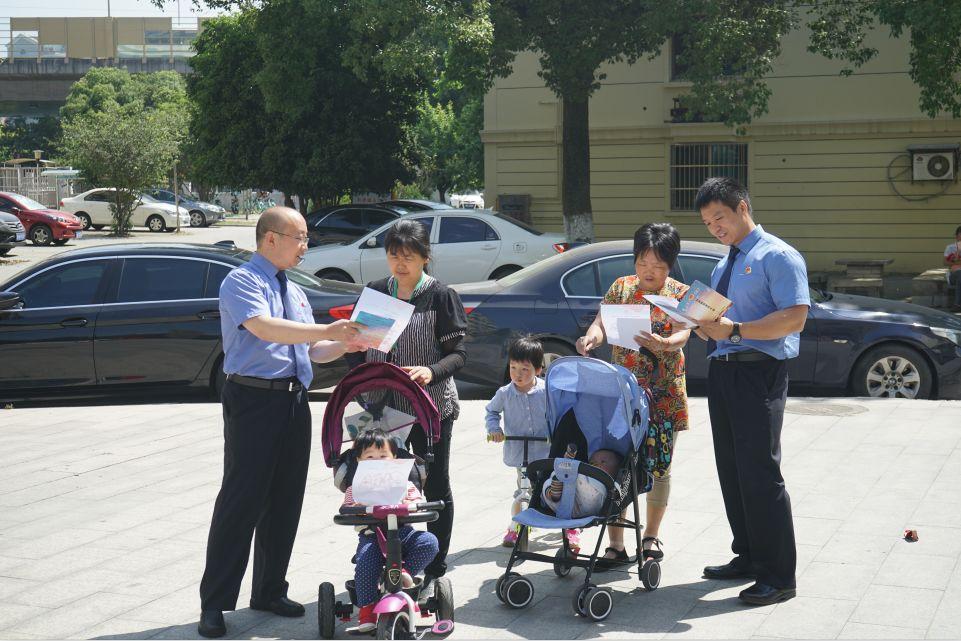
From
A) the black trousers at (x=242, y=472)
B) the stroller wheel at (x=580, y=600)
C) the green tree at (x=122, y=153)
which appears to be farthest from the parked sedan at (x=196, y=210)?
the stroller wheel at (x=580, y=600)

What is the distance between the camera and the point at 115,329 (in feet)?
34.6

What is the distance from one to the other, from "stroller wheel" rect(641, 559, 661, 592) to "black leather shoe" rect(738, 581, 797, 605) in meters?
0.42

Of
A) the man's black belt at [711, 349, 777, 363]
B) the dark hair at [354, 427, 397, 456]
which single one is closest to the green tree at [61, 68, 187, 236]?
the dark hair at [354, 427, 397, 456]

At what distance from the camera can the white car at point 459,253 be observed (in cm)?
1748

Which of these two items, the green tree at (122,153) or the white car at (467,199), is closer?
the green tree at (122,153)

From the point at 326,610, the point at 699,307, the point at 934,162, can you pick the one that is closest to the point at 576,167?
the point at 934,162

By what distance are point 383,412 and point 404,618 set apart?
0.95m

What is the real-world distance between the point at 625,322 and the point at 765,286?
2.25 feet

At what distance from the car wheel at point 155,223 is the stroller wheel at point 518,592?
4060 centimetres

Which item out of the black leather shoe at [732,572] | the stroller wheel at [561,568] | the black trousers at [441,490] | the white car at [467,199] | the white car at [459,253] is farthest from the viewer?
the white car at [467,199]

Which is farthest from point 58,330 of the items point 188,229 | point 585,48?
point 188,229

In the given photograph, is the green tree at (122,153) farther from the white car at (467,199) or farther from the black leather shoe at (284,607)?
the black leather shoe at (284,607)

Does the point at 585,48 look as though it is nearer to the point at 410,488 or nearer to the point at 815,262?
the point at 815,262

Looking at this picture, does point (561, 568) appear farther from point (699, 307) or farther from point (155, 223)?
point (155, 223)
